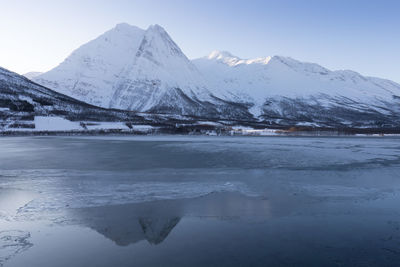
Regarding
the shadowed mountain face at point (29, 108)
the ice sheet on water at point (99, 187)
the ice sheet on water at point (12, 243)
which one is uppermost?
the shadowed mountain face at point (29, 108)

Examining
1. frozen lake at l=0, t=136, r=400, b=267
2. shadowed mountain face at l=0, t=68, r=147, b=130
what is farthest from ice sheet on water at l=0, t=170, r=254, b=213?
shadowed mountain face at l=0, t=68, r=147, b=130

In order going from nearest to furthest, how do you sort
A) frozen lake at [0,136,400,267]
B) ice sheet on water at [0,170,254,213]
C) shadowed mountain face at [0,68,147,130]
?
frozen lake at [0,136,400,267], ice sheet on water at [0,170,254,213], shadowed mountain face at [0,68,147,130]

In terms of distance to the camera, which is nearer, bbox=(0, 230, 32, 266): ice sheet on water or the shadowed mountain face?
bbox=(0, 230, 32, 266): ice sheet on water

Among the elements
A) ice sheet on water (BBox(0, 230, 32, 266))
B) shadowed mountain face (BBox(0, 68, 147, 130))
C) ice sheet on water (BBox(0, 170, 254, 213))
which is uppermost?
shadowed mountain face (BBox(0, 68, 147, 130))

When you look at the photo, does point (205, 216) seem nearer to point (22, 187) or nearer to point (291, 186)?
point (291, 186)

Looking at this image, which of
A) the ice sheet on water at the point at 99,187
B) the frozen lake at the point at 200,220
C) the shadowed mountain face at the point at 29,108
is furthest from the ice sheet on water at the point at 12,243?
the shadowed mountain face at the point at 29,108

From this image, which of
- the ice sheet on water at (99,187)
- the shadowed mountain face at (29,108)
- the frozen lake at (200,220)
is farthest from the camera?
the shadowed mountain face at (29,108)

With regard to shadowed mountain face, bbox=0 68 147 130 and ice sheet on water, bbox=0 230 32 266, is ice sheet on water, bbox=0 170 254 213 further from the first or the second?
shadowed mountain face, bbox=0 68 147 130

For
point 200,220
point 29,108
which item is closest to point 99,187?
point 200,220

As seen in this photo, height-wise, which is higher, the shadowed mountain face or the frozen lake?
the shadowed mountain face

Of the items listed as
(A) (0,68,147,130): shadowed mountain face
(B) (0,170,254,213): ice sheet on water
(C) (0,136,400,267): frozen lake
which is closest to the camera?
(C) (0,136,400,267): frozen lake

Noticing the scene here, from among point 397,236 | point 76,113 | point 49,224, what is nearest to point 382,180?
point 397,236

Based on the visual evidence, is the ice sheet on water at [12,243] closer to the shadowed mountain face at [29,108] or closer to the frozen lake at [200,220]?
the frozen lake at [200,220]

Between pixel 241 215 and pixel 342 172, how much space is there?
1189 centimetres
